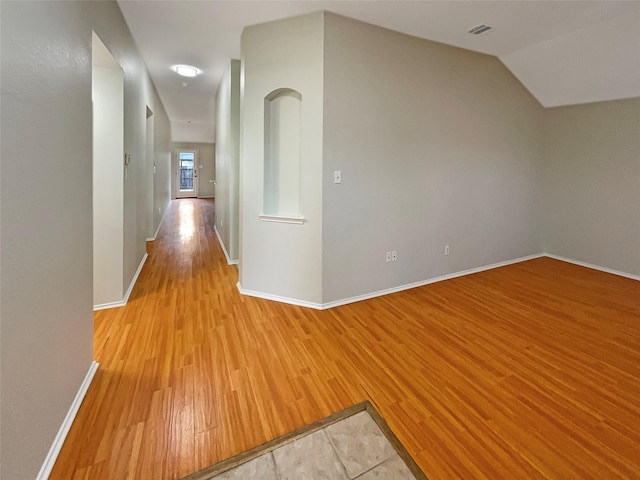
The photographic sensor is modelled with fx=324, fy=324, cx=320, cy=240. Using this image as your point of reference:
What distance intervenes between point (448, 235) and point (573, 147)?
8.20ft

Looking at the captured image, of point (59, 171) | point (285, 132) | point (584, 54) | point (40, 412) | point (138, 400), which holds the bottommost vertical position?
point (138, 400)

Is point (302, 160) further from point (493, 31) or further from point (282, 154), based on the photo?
point (493, 31)

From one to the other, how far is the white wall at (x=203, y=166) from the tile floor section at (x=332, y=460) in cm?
1365

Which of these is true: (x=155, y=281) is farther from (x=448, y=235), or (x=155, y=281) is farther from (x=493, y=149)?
(x=493, y=149)

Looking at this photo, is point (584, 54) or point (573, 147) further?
point (573, 147)

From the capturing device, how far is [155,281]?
13.0 feet

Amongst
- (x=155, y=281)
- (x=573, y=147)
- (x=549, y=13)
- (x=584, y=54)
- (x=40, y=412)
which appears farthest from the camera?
(x=573, y=147)

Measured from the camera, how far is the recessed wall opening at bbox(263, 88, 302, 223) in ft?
10.8

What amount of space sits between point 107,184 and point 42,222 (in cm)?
190

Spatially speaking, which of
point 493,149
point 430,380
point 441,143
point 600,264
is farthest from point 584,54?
point 430,380

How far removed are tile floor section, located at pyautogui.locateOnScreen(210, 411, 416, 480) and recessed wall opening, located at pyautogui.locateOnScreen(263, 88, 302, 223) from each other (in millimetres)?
2066

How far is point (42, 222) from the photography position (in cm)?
141

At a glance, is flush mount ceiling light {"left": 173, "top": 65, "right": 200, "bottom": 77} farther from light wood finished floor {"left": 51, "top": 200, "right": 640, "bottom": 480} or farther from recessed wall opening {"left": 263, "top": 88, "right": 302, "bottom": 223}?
light wood finished floor {"left": 51, "top": 200, "right": 640, "bottom": 480}

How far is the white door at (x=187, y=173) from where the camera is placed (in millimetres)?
14080
